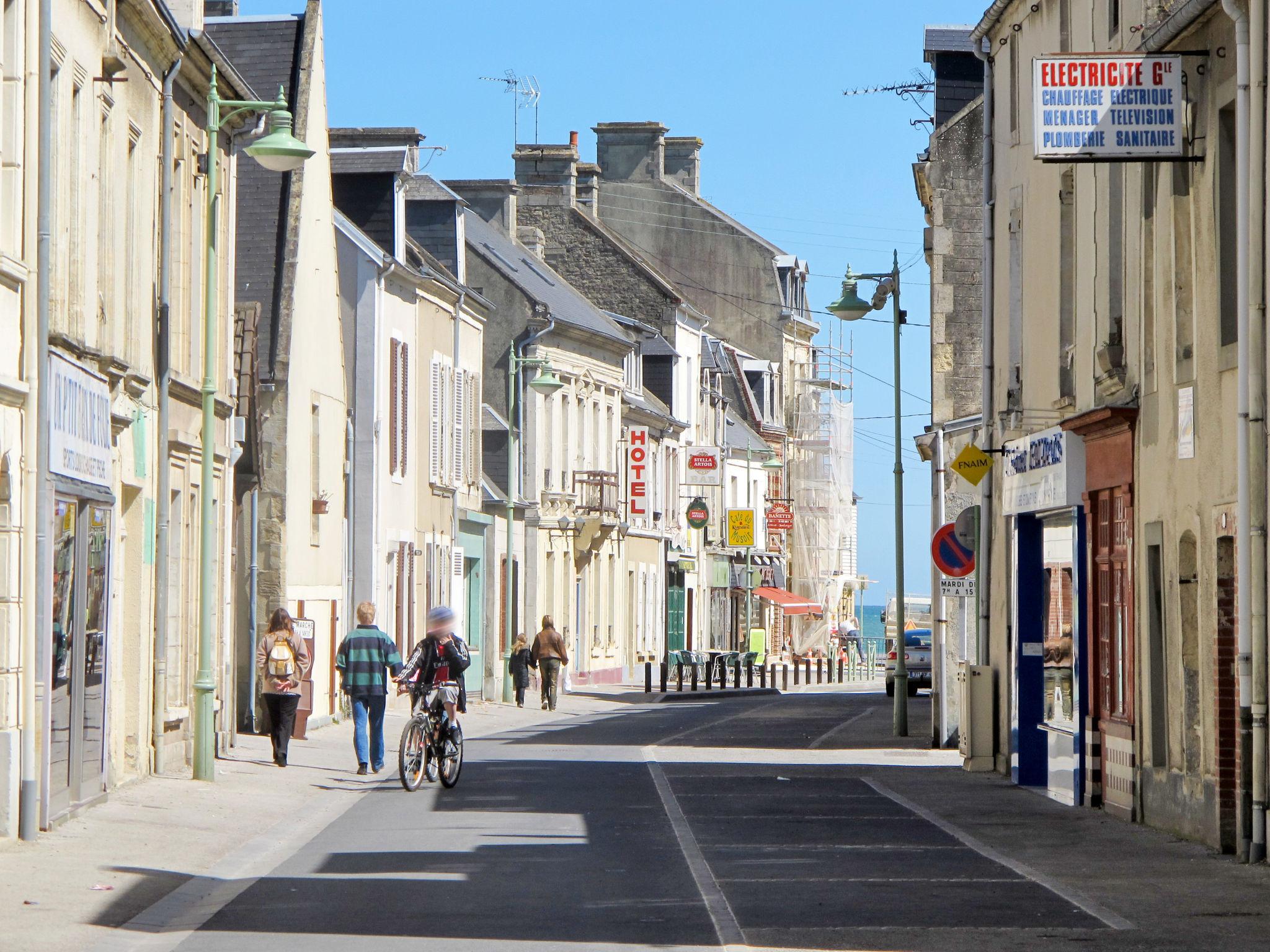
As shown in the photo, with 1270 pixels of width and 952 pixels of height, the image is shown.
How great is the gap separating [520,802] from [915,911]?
7638mm

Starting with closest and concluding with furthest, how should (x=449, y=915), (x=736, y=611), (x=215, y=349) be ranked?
(x=449, y=915)
(x=215, y=349)
(x=736, y=611)

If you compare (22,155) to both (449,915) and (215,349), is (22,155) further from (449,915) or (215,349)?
(215,349)

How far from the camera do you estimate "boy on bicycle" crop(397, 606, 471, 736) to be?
20609 millimetres

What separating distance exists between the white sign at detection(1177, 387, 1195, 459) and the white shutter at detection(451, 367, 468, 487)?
28349 mm

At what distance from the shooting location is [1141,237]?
1716cm

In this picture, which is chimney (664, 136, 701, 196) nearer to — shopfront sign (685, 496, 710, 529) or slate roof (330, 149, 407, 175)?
shopfront sign (685, 496, 710, 529)

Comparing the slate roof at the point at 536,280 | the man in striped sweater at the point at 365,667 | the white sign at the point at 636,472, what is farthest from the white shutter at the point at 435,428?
the man in striped sweater at the point at 365,667

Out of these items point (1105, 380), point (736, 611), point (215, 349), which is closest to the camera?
point (1105, 380)

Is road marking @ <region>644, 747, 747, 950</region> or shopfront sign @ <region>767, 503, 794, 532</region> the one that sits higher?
shopfront sign @ <region>767, 503, 794, 532</region>

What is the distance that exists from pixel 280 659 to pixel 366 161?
1709cm

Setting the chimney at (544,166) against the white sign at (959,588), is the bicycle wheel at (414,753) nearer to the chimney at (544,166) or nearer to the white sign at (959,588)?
the white sign at (959,588)

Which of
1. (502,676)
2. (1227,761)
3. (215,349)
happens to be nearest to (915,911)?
(1227,761)

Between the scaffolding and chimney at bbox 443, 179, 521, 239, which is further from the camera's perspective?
the scaffolding

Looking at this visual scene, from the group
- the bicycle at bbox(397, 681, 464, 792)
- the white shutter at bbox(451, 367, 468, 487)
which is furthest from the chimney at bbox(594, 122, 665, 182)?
the bicycle at bbox(397, 681, 464, 792)
